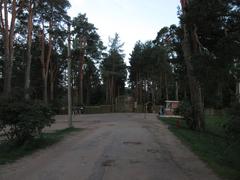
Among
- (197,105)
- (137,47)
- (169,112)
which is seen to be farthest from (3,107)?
(137,47)

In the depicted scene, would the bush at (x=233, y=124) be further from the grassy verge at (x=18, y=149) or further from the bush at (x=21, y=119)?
the bush at (x=21, y=119)

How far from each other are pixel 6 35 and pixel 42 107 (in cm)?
2824

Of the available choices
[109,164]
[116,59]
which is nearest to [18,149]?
[109,164]

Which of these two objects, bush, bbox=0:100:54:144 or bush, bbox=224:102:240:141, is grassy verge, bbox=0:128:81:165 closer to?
bush, bbox=0:100:54:144

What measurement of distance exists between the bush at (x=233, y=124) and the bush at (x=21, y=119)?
807 cm

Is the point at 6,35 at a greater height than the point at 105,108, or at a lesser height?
greater

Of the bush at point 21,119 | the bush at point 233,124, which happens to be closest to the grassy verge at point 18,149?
the bush at point 21,119

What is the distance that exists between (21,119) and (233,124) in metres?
8.65

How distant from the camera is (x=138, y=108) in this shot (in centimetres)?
8525

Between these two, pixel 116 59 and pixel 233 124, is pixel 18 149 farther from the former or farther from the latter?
pixel 116 59

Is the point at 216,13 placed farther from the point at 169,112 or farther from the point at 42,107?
the point at 169,112

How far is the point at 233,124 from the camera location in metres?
9.55

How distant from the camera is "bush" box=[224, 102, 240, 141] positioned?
952 cm

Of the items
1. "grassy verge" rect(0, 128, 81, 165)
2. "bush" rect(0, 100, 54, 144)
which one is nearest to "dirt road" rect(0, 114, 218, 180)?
"grassy verge" rect(0, 128, 81, 165)
